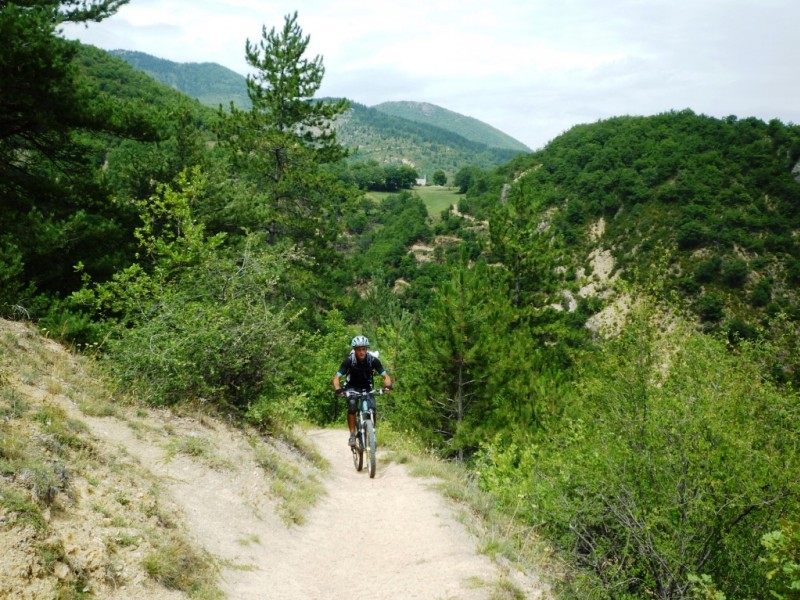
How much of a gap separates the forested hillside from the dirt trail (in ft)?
4.43

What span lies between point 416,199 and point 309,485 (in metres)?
134

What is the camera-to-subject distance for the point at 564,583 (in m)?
6.71

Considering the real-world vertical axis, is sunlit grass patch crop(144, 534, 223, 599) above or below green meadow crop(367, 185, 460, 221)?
below

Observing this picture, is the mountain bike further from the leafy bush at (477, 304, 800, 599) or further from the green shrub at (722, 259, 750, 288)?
the green shrub at (722, 259, 750, 288)

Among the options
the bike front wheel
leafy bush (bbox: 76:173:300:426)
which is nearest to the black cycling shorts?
the bike front wheel

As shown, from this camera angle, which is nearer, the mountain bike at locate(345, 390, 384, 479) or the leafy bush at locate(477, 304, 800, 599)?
the leafy bush at locate(477, 304, 800, 599)

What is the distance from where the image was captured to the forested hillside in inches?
321

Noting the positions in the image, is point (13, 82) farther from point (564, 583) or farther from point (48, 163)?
point (564, 583)

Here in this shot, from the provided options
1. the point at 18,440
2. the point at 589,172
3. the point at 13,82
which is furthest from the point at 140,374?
the point at 589,172

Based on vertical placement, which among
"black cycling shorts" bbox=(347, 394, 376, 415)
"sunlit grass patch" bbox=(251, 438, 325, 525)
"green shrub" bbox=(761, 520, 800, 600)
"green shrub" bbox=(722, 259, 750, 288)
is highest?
"black cycling shorts" bbox=(347, 394, 376, 415)

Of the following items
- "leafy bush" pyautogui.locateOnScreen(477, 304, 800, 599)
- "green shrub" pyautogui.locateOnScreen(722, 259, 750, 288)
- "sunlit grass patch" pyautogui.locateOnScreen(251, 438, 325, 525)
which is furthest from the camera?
"green shrub" pyautogui.locateOnScreen(722, 259, 750, 288)

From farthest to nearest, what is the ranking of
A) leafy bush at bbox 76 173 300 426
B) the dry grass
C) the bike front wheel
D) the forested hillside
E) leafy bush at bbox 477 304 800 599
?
the bike front wheel, leafy bush at bbox 76 173 300 426, the forested hillside, leafy bush at bbox 477 304 800 599, the dry grass

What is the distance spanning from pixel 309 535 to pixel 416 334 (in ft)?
43.0

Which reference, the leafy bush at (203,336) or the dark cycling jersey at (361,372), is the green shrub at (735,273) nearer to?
the dark cycling jersey at (361,372)
